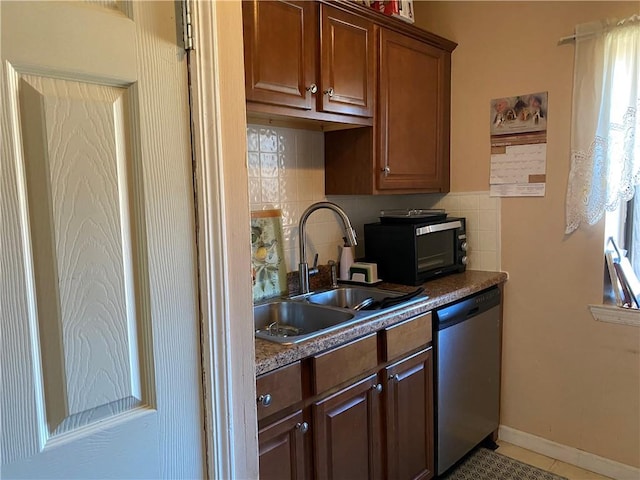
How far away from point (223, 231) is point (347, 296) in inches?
58.0

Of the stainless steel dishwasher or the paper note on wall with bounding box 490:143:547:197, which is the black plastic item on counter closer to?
the stainless steel dishwasher

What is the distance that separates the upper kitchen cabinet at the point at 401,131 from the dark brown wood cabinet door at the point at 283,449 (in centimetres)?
115

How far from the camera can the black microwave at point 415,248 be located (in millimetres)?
2281

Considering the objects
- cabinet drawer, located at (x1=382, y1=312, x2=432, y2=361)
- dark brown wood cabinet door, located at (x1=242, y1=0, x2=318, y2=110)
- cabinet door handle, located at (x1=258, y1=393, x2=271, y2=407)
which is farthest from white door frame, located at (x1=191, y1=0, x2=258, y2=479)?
cabinet drawer, located at (x1=382, y1=312, x2=432, y2=361)

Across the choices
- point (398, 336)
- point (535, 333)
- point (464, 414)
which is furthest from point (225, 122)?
point (535, 333)

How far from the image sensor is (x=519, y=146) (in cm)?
240

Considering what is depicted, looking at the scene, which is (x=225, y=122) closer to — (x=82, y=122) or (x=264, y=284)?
(x=82, y=122)

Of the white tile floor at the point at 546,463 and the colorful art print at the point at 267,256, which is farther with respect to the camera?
the white tile floor at the point at 546,463

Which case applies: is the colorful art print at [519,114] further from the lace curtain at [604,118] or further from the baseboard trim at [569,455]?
the baseboard trim at [569,455]

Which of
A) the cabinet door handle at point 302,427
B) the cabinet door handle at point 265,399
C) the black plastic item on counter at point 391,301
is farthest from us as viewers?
the black plastic item on counter at point 391,301

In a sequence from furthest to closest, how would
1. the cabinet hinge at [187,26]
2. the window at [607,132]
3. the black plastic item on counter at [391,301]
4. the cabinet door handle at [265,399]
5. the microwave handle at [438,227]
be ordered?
1. the microwave handle at [438,227]
2. the window at [607,132]
3. the black plastic item on counter at [391,301]
4. the cabinet door handle at [265,399]
5. the cabinet hinge at [187,26]

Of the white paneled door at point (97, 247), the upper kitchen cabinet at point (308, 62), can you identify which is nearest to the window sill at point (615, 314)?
the upper kitchen cabinet at point (308, 62)

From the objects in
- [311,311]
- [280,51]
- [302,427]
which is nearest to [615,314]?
[311,311]

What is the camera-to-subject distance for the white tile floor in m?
2.27
